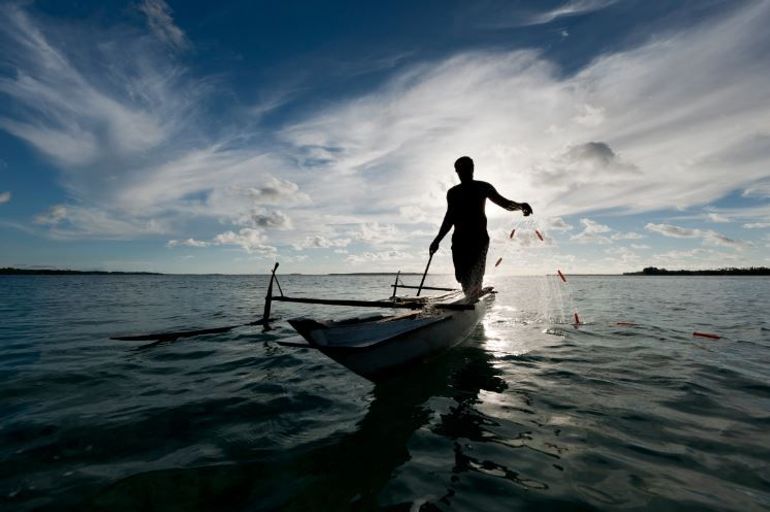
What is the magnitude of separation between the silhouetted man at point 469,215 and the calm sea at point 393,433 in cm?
230

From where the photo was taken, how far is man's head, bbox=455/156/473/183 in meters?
8.06

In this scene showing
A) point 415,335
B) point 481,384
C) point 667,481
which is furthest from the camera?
point 481,384

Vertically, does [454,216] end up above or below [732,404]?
above

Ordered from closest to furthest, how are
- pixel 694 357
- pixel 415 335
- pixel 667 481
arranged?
pixel 667 481 < pixel 415 335 < pixel 694 357

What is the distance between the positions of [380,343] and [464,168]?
519 cm

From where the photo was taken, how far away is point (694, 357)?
7.93 m

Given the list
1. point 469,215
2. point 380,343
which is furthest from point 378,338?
point 469,215

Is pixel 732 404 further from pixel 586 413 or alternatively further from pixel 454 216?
pixel 454 216

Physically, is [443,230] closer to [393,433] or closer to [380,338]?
[380,338]

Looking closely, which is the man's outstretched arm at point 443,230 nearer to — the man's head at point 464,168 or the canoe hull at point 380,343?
the man's head at point 464,168

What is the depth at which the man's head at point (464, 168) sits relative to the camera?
806 cm

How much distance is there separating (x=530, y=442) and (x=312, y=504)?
2.57 m

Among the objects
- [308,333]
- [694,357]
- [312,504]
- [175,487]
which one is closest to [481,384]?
[308,333]

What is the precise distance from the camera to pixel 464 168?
8086 mm
